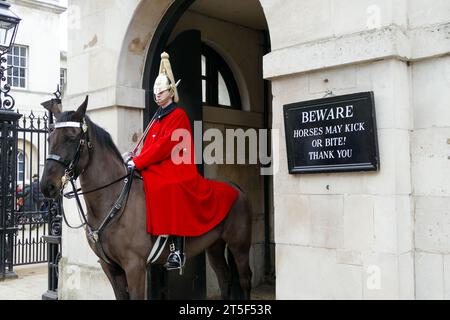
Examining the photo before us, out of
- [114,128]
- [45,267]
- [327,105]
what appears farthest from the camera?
[45,267]

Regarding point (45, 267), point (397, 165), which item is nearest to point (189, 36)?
point (397, 165)

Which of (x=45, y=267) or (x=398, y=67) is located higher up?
(x=398, y=67)

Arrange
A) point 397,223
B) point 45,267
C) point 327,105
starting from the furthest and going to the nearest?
1. point 45,267
2. point 327,105
3. point 397,223

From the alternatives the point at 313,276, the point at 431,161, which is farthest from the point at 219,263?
the point at 431,161

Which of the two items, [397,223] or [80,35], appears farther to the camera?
[80,35]

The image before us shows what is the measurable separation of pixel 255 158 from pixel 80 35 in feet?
11.3

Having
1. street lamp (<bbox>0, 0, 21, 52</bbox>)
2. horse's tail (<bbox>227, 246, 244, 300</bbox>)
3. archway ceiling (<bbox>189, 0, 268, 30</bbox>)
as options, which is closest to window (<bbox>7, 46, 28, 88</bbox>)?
street lamp (<bbox>0, 0, 21, 52</bbox>)

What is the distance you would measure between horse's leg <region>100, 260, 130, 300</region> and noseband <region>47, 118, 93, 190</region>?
100 cm

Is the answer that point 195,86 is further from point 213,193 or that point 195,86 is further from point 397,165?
point 397,165

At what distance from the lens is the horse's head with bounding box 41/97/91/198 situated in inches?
167

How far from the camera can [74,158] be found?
4414 mm

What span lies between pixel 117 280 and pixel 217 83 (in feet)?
14.2

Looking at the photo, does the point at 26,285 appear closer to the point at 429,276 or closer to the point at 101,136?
the point at 101,136
